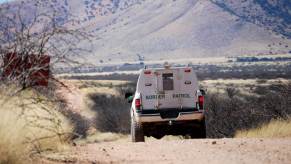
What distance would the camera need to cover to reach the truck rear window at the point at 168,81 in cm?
1682

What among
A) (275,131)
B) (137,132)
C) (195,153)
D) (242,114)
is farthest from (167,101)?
(242,114)

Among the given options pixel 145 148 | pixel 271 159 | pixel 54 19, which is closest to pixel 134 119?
pixel 145 148

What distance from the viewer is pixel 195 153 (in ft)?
41.6

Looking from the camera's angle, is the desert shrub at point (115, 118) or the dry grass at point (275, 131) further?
the desert shrub at point (115, 118)

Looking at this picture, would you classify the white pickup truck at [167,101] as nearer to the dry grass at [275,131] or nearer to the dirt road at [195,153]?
the dirt road at [195,153]

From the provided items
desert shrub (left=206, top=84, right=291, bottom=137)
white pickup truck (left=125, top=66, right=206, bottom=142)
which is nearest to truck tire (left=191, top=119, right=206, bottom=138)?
white pickup truck (left=125, top=66, right=206, bottom=142)

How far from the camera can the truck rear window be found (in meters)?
16.8

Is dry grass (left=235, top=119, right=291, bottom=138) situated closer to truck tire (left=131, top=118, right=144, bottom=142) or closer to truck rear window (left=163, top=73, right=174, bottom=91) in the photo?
truck rear window (left=163, top=73, right=174, bottom=91)

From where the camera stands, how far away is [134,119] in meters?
17.1

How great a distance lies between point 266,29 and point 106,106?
478 ft

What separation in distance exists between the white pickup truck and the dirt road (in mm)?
1478

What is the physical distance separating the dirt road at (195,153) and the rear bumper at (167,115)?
141 cm

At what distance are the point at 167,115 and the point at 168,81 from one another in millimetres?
846

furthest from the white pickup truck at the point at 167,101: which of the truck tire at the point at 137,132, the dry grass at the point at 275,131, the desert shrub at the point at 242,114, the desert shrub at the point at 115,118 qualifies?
the desert shrub at the point at 115,118
